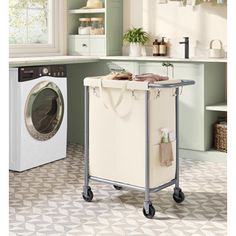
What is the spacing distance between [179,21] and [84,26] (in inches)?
44.2

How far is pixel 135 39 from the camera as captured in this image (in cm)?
515

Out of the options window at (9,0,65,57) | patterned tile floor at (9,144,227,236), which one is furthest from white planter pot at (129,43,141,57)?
patterned tile floor at (9,144,227,236)

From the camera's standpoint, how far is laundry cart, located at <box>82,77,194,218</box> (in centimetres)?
302

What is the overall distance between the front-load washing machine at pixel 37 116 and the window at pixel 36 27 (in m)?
0.75

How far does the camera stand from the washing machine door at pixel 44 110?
4254 millimetres

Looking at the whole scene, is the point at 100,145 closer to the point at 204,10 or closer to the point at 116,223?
the point at 116,223

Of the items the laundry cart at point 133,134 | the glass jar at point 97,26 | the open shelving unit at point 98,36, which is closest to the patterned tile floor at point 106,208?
the laundry cart at point 133,134

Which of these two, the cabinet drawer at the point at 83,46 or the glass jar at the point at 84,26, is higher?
the glass jar at the point at 84,26

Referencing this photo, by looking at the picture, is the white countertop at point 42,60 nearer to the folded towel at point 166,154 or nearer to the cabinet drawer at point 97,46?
the cabinet drawer at point 97,46

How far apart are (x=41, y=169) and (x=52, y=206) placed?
3.63ft

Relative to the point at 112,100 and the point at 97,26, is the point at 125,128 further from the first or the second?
the point at 97,26

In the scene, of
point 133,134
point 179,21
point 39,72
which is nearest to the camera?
point 133,134

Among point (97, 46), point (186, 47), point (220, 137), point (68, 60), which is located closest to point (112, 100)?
point (68, 60)

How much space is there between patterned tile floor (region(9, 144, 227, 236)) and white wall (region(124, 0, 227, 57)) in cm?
144
